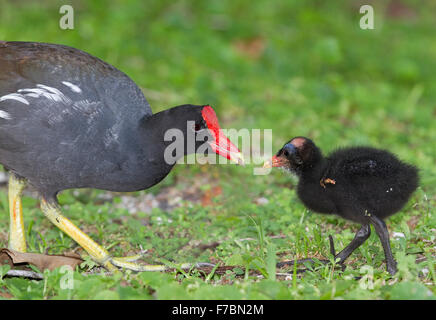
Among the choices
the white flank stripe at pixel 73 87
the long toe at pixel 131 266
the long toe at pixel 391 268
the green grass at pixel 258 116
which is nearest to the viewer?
the green grass at pixel 258 116

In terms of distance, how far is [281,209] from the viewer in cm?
490

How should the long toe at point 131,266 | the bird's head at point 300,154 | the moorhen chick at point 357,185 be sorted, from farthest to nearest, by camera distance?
1. the bird's head at point 300,154
2. the long toe at point 131,266
3. the moorhen chick at point 357,185

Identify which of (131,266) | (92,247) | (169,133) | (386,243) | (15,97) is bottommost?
(131,266)

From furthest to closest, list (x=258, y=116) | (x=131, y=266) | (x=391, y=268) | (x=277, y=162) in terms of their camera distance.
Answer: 1. (x=258, y=116)
2. (x=277, y=162)
3. (x=131, y=266)
4. (x=391, y=268)

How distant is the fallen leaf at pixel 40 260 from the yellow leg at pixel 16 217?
300 millimetres

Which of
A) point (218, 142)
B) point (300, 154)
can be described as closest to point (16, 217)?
point (218, 142)

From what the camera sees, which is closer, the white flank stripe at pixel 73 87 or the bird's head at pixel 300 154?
the white flank stripe at pixel 73 87

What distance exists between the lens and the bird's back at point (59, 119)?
12.8 ft

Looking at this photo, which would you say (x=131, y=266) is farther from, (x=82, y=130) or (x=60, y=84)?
(x=60, y=84)

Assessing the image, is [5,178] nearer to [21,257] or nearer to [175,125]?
[21,257]

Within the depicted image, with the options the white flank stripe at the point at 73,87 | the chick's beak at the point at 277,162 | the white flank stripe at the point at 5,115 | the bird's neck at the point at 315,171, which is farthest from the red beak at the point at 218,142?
the white flank stripe at the point at 5,115

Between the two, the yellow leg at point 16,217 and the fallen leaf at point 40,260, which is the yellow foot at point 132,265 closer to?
the fallen leaf at point 40,260

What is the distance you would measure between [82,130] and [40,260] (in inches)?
35.3

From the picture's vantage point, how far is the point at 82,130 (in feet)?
12.9
